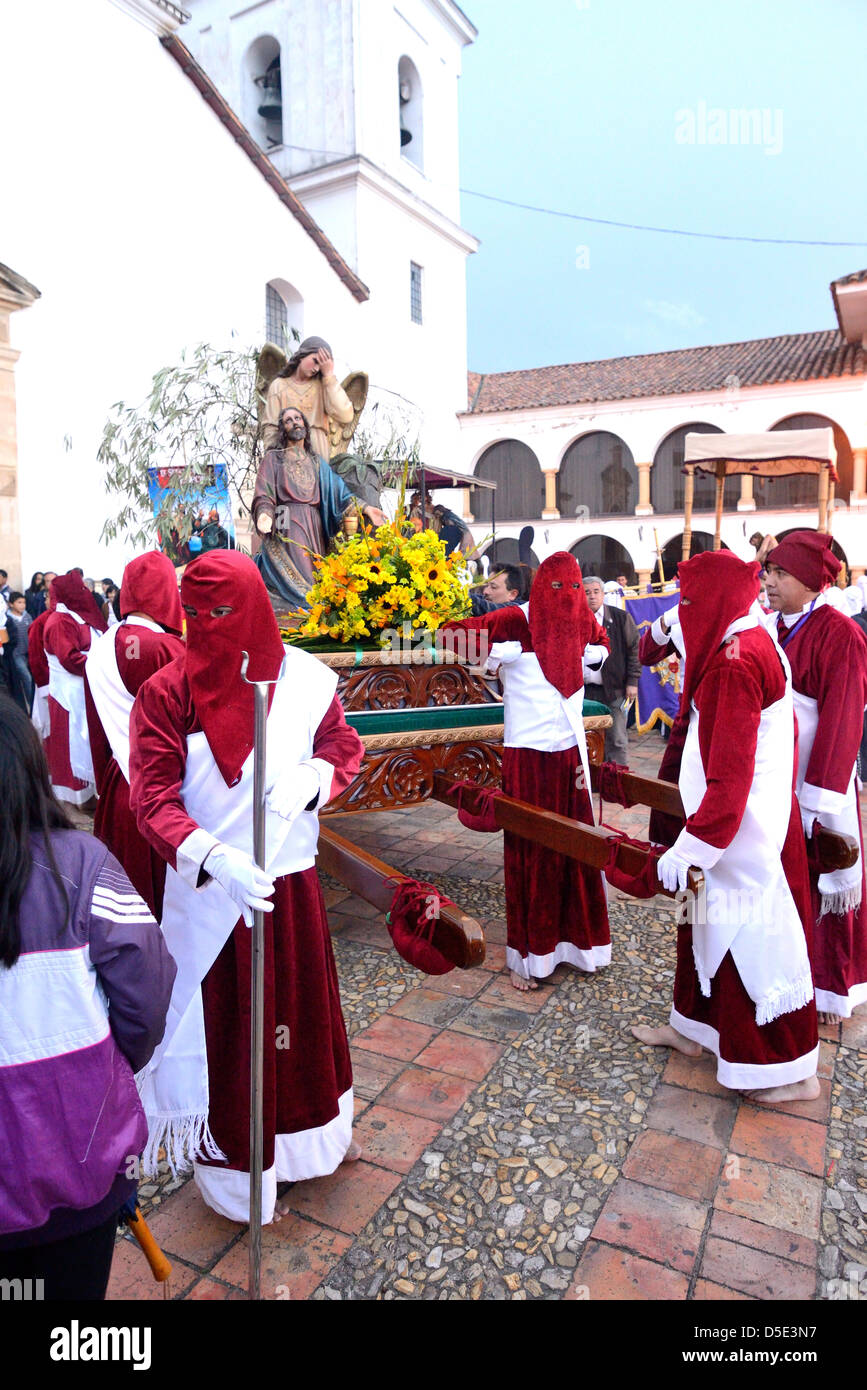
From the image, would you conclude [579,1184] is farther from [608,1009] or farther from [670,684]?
[670,684]

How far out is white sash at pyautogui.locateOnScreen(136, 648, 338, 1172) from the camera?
226 cm

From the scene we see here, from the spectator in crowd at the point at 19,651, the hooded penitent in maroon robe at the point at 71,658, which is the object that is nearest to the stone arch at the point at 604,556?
the spectator in crowd at the point at 19,651

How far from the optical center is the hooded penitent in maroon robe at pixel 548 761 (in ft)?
12.7

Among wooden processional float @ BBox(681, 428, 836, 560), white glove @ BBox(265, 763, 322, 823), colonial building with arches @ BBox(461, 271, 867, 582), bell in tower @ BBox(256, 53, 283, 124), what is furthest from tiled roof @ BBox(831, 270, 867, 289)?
white glove @ BBox(265, 763, 322, 823)

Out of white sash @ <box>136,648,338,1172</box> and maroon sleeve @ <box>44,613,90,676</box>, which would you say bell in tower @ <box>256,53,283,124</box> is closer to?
maroon sleeve @ <box>44,613,90,676</box>

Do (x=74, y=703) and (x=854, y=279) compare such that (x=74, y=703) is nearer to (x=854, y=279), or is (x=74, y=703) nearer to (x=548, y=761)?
(x=548, y=761)

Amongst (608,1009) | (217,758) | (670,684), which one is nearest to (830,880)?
(608,1009)

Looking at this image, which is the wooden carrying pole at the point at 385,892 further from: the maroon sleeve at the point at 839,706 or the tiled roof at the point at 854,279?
the tiled roof at the point at 854,279

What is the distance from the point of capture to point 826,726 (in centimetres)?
332

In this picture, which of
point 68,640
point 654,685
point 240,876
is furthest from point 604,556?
point 240,876

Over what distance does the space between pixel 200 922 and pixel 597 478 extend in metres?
23.1

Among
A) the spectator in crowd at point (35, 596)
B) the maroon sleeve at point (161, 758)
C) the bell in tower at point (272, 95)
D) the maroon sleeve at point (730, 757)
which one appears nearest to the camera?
the maroon sleeve at point (161, 758)

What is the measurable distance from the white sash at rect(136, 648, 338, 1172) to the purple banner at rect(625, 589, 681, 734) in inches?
300
